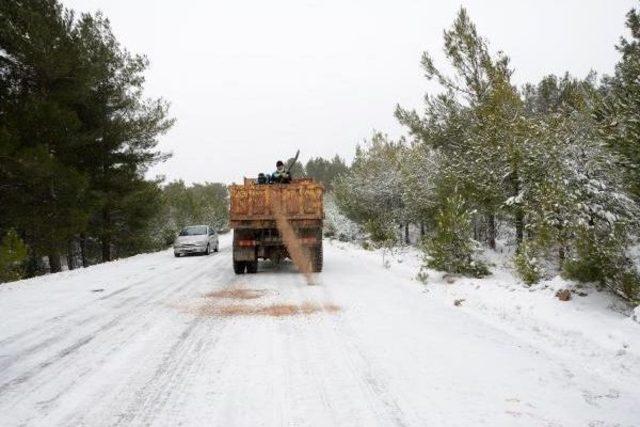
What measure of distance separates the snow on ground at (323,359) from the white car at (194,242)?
1213 centimetres

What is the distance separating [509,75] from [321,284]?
31.3 ft

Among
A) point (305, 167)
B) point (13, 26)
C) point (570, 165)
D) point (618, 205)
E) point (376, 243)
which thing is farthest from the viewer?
point (305, 167)

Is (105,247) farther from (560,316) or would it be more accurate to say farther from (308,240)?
(560,316)

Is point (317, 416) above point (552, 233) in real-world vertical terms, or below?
below

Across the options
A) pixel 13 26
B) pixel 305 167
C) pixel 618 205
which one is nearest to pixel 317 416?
pixel 618 205

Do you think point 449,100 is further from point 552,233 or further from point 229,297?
point 229,297

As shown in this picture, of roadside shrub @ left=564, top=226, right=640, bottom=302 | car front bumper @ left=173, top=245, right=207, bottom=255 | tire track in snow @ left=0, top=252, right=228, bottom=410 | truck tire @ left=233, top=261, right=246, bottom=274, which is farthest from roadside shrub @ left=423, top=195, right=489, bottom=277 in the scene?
car front bumper @ left=173, top=245, right=207, bottom=255

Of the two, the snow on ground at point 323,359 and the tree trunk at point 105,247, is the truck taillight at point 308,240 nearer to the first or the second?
the snow on ground at point 323,359

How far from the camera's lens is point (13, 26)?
16469 millimetres

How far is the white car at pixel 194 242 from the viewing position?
2170 centimetres

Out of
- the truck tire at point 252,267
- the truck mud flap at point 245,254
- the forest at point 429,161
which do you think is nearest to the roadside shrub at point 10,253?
the forest at point 429,161

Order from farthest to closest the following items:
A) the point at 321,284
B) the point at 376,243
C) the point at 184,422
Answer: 1. the point at 376,243
2. the point at 321,284
3. the point at 184,422

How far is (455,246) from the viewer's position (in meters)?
11.0

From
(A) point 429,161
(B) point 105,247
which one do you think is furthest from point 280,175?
(B) point 105,247
